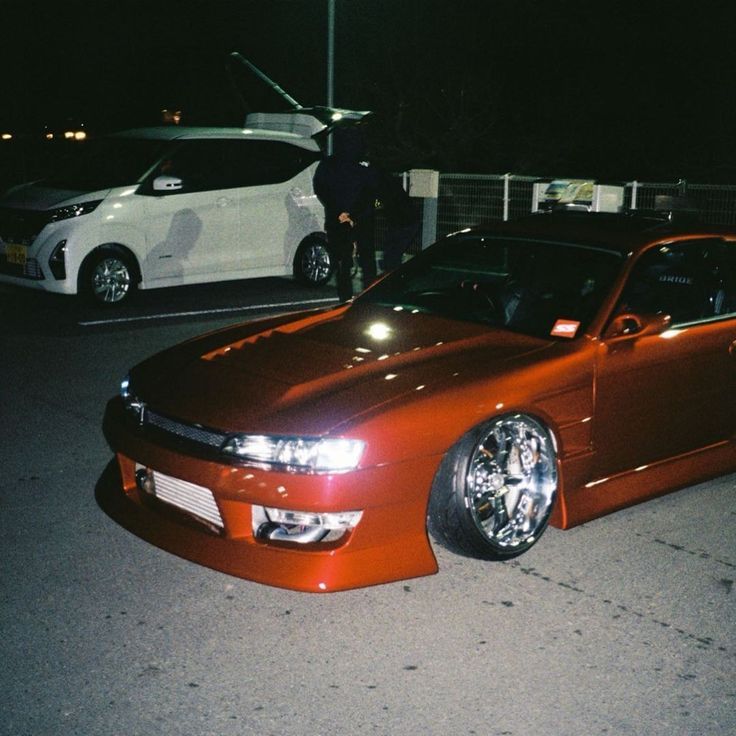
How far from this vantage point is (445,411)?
4055 millimetres

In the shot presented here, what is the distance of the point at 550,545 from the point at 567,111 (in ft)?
121

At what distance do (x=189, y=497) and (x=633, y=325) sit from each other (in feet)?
6.82

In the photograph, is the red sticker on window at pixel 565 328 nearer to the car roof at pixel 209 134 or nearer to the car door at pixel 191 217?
the car door at pixel 191 217

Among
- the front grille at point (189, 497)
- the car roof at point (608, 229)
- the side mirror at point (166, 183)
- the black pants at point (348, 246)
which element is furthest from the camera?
the side mirror at point (166, 183)

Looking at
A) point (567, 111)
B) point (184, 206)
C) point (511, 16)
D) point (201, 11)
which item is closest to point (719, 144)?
point (567, 111)

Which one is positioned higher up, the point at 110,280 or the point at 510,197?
the point at 510,197

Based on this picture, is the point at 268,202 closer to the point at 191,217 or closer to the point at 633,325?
the point at 191,217

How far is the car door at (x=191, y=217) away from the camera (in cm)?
1131

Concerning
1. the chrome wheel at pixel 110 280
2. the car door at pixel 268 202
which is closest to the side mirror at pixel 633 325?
the chrome wheel at pixel 110 280

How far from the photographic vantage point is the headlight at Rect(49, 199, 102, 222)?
10711 mm

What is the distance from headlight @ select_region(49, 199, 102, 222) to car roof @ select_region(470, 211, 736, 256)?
6.18 meters

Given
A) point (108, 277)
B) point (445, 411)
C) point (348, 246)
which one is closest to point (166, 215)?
point (108, 277)

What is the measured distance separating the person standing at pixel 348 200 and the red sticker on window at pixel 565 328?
5.29 metres

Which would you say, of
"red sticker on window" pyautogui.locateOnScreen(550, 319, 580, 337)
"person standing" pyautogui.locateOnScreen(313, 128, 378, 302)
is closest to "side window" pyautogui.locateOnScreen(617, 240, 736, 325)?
"red sticker on window" pyautogui.locateOnScreen(550, 319, 580, 337)
